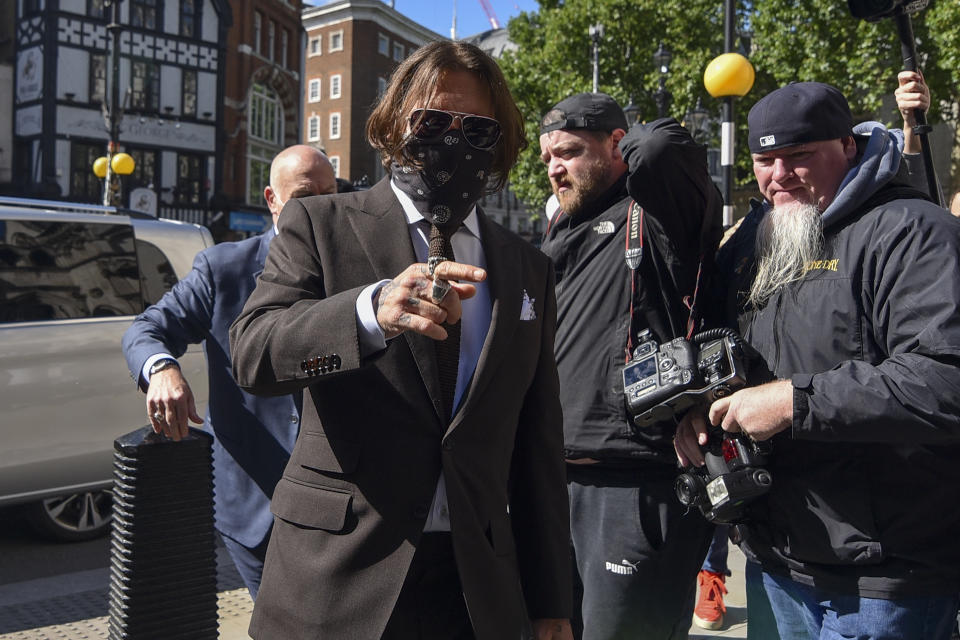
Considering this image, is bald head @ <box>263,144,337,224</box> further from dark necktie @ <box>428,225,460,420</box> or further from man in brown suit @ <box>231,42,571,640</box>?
dark necktie @ <box>428,225,460,420</box>

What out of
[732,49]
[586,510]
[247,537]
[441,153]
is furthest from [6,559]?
[732,49]

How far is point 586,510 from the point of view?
9.35 feet

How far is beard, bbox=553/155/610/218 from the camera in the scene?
3098mm

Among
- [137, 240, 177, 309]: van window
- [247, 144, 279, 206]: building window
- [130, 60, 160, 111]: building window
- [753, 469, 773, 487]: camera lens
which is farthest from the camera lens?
[247, 144, 279, 206]: building window

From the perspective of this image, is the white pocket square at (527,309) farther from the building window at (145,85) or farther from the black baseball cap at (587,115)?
the building window at (145,85)

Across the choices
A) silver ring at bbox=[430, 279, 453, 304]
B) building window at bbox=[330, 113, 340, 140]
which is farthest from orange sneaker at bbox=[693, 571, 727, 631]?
building window at bbox=[330, 113, 340, 140]

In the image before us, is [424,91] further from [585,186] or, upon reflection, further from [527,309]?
[585,186]

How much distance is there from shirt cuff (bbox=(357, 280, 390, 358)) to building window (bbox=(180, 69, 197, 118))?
37.4m

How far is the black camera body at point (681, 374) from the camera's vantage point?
6.93 feet

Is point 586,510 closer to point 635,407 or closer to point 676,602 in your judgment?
point 676,602

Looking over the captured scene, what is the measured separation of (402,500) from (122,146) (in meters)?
35.5

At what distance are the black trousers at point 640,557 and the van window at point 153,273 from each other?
390 centimetres

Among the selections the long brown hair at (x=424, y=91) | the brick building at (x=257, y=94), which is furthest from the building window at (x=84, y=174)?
the long brown hair at (x=424, y=91)

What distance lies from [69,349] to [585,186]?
143 inches
